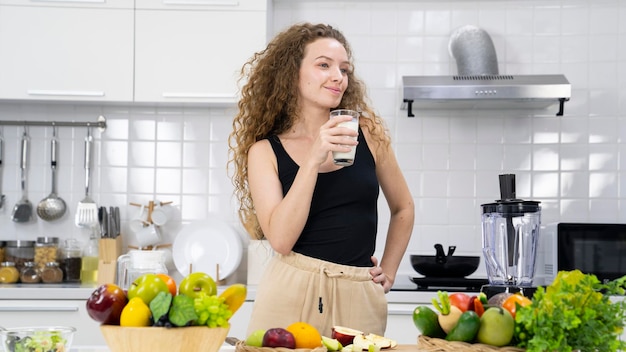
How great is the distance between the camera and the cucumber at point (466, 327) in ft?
4.50

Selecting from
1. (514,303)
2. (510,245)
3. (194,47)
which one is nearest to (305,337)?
(514,303)

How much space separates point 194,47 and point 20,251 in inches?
48.8

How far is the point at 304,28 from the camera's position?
2385 mm

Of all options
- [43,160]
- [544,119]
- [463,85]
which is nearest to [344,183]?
[463,85]

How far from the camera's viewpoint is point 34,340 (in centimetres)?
138

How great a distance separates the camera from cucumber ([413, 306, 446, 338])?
1.43 metres

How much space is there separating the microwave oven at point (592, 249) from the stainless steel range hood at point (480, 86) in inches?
22.7

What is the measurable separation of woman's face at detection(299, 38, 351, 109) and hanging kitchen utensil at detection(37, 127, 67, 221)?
198 centimetres

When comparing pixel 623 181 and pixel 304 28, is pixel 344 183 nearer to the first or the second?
pixel 304 28

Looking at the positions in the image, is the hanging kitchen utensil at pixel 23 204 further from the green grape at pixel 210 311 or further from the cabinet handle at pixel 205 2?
the green grape at pixel 210 311

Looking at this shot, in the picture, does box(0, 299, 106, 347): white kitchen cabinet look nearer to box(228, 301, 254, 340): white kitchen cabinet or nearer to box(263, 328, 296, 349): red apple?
box(228, 301, 254, 340): white kitchen cabinet

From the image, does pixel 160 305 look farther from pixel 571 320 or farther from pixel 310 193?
pixel 310 193

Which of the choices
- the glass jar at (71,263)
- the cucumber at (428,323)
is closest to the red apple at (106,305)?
the cucumber at (428,323)

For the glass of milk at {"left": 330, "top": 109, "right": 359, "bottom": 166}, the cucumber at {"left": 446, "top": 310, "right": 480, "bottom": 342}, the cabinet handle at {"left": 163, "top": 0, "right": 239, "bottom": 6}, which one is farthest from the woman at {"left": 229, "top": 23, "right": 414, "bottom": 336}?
the cabinet handle at {"left": 163, "top": 0, "right": 239, "bottom": 6}
